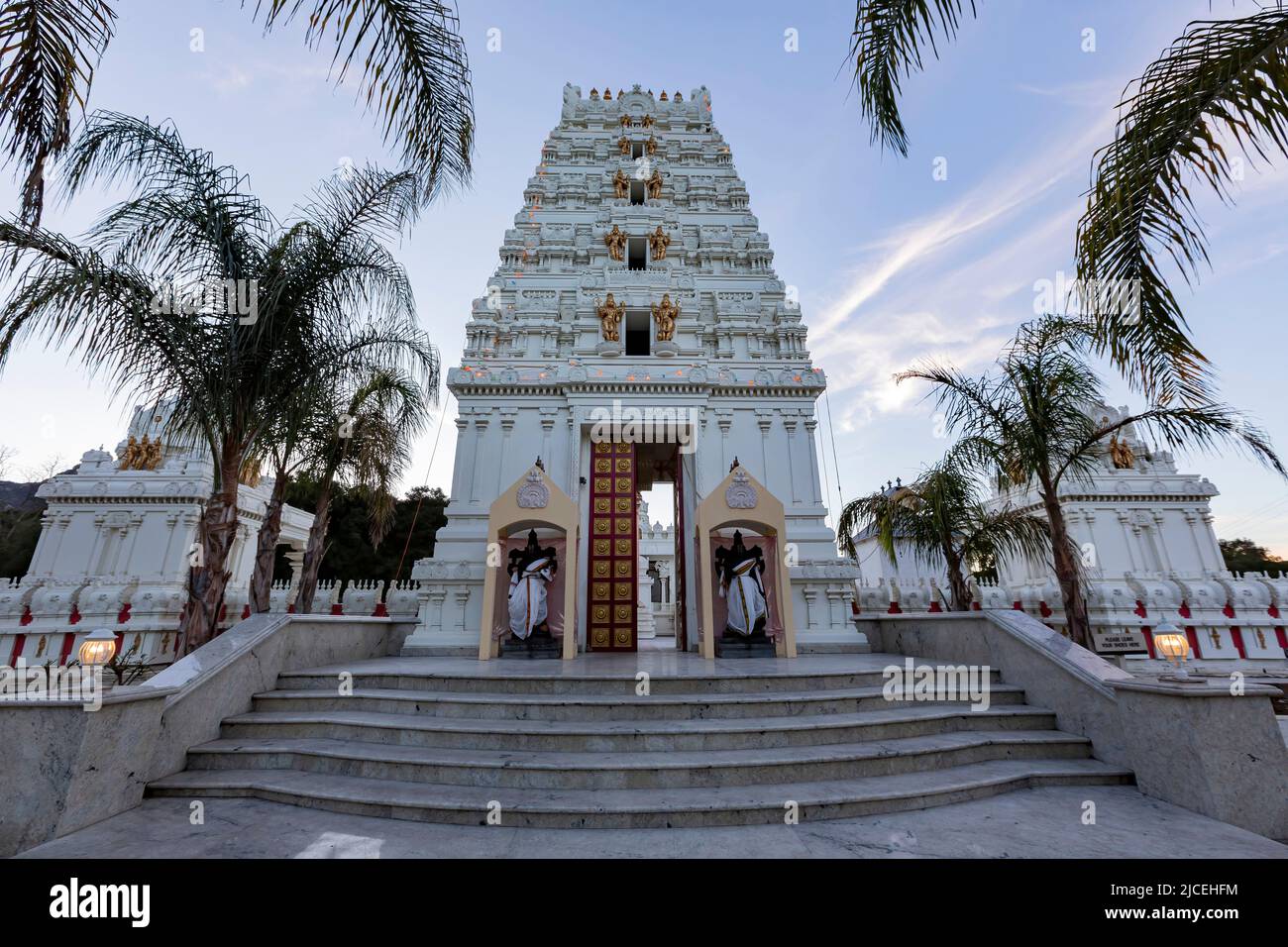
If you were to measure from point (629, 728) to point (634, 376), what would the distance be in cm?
803

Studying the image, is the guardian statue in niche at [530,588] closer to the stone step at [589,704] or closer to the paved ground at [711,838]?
the stone step at [589,704]

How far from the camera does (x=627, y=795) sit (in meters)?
4.01

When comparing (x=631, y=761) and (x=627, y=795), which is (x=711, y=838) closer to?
(x=627, y=795)

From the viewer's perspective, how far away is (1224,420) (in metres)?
6.87

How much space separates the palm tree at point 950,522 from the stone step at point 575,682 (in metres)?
4.74

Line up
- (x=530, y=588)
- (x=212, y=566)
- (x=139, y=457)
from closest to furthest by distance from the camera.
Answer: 1. (x=212, y=566)
2. (x=530, y=588)
3. (x=139, y=457)

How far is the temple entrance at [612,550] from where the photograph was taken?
33.5ft

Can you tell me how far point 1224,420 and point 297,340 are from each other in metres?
12.4

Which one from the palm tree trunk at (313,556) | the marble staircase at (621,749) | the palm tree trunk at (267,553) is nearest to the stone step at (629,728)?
the marble staircase at (621,749)

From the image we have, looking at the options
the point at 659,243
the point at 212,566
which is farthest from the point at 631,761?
the point at 659,243

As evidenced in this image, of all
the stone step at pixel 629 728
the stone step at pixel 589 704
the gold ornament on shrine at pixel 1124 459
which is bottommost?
the stone step at pixel 629 728

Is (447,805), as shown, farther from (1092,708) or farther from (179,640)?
(1092,708)

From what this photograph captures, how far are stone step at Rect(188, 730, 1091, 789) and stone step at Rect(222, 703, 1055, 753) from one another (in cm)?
Result: 9
